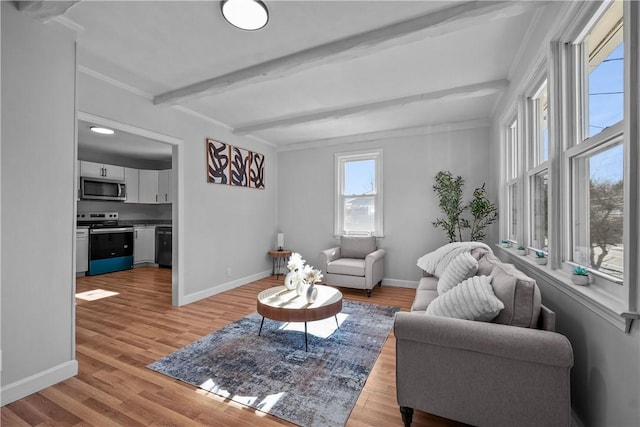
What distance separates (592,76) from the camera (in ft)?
5.29

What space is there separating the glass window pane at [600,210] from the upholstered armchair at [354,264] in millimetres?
2680

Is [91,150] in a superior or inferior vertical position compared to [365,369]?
superior

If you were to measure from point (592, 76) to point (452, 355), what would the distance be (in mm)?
1735

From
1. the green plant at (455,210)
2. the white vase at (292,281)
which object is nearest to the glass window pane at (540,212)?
the green plant at (455,210)

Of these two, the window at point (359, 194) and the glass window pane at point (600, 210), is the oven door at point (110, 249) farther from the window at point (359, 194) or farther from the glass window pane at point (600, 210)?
the glass window pane at point (600, 210)

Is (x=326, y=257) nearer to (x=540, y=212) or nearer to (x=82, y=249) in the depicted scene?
(x=540, y=212)

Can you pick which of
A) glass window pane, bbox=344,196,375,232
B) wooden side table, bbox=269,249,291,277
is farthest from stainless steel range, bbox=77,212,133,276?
glass window pane, bbox=344,196,375,232

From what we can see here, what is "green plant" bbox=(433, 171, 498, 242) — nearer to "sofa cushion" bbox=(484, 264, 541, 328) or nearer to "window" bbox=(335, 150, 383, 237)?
"window" bbox=(335, 150, 383, 237)

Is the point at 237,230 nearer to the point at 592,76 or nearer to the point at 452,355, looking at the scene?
the point at 452,355

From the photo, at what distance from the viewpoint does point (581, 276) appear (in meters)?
1.49

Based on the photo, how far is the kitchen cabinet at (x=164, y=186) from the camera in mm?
6660

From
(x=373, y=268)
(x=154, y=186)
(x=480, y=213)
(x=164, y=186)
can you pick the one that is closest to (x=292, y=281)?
(x=373, y=268)

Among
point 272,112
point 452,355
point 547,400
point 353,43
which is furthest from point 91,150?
point 547,400

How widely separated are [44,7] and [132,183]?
5322 mm
